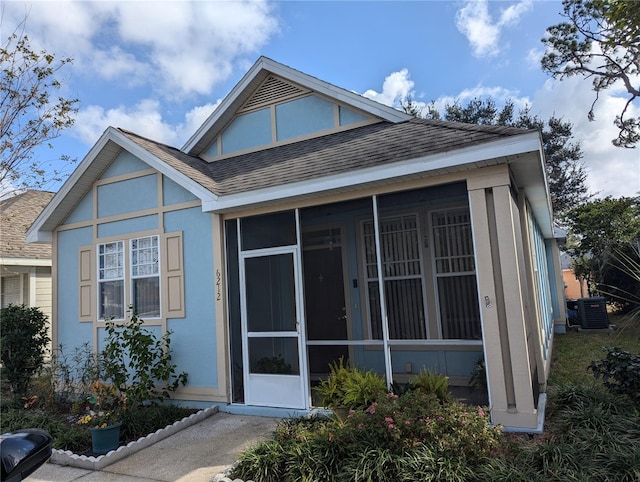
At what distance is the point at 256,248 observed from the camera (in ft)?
21.2

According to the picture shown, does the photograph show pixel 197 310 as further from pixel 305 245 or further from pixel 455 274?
pixel 455 274

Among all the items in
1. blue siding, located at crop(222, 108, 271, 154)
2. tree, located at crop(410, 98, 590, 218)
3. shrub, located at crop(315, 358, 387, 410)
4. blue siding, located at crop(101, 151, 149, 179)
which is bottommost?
shrub, located at crop(315, 358, 387, 410)

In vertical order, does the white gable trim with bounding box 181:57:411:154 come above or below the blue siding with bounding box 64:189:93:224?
above

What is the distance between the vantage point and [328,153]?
6488 millimetres

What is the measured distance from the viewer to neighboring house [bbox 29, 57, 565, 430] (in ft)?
16.1

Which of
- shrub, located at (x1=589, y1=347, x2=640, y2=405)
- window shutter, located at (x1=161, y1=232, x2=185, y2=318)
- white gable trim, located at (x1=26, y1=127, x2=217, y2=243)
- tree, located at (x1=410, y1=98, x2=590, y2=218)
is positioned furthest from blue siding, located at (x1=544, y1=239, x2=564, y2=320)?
white gable trim, located at (x1=26, y1=127, x2=217, y2=243)

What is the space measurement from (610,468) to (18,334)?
8.86m

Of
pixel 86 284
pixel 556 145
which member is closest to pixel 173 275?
pixel 86 284

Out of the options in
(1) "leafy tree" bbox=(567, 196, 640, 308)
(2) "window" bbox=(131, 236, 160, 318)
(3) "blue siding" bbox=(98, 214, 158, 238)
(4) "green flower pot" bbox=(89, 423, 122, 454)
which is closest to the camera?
(4) "green flower pot" bbox=(89, 423, 122, 454)

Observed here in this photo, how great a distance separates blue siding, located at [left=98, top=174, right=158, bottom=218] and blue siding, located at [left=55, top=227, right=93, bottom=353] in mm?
650

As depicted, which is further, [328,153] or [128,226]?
[128,226]

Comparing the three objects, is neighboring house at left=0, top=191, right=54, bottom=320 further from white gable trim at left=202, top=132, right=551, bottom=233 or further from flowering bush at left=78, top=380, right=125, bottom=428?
white gable trim at left=202, top=132, right=551, bottom=233

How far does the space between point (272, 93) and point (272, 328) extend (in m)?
4.57

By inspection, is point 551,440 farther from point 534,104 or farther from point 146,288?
point 534,104
